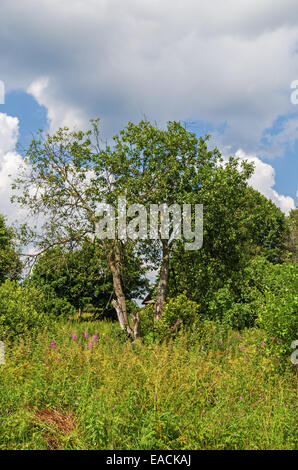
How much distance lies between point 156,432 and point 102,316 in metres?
18.4

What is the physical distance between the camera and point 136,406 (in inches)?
228

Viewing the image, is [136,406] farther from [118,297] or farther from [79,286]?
[79,286]

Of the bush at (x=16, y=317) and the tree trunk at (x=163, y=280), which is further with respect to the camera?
the tree trunk at (x=163, y=280)

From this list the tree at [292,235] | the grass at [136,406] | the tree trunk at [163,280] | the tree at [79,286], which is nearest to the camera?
the grass at [136,406]

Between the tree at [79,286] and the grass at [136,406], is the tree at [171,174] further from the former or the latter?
the grass at [136,406]

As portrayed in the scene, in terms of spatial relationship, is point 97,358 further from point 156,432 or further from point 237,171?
point 237,171

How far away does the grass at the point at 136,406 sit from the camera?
17.3ft

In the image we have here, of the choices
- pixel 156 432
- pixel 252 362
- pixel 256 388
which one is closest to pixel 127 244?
pixel 252 362

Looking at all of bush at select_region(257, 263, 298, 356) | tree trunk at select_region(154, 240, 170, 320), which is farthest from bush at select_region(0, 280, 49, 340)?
bush at select_region(257, 263, 298, 356)

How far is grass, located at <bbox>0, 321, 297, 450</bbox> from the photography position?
526cm

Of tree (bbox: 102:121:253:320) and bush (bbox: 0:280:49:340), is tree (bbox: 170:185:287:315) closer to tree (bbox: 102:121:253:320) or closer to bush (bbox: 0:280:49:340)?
tree (bbox: 102:121:253:320)

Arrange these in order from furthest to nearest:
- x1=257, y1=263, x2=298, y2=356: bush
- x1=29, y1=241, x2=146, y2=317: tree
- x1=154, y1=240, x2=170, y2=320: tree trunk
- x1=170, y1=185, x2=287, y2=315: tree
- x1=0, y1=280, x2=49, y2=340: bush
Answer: x1=29, y1=241, x2=146, y2=317: tree → x1=154, y1=240, x2=170, y2=320: tree trunk → x1=170, y1=185, x2=287, y2=315: tree → x1=0, y1=280, x2=49, y2=340: bush → x1=257, y1=263, x2=298, y2=356: bush

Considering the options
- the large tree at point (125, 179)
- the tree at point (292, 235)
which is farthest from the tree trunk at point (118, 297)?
the tree at point (292, 235)

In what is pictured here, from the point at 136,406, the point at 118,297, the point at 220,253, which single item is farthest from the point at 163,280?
the point at 136,406
